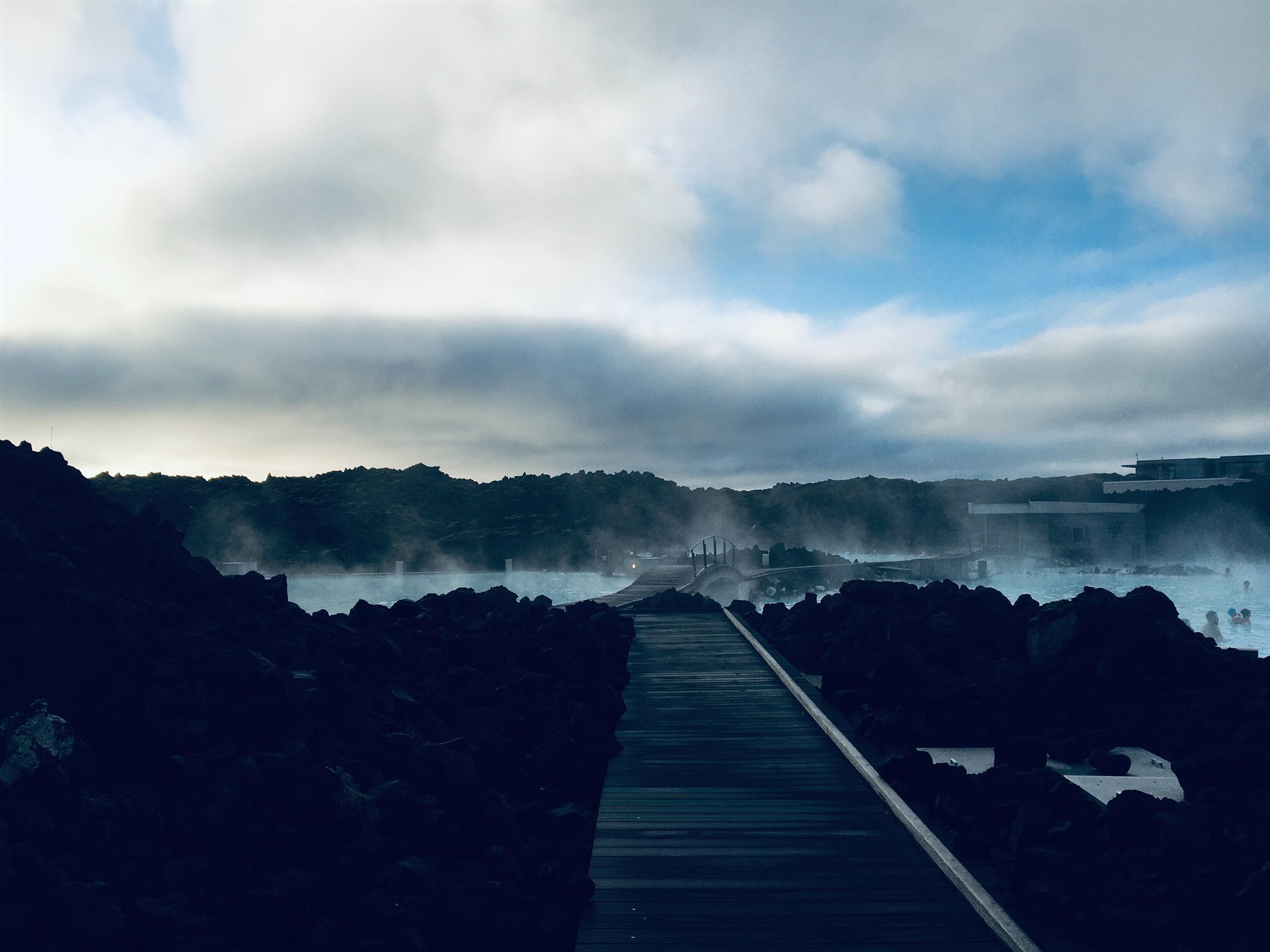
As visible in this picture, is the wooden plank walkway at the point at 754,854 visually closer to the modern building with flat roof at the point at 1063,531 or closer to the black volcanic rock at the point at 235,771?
the black volcanic rock at the point at 235,771

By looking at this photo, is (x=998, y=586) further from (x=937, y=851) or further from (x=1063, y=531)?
(x=937, y=851)

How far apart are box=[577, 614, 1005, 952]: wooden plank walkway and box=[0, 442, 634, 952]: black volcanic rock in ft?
0.90

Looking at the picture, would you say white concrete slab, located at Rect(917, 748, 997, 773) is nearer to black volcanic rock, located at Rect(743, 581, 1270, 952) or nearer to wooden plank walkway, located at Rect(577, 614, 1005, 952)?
black volcanic rock, located at Rect(743, 581, 1270, 952)

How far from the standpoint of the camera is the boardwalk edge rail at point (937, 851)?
426 centimetres

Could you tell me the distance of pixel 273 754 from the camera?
17.7ft

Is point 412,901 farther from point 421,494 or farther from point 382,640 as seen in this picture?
point 421,494

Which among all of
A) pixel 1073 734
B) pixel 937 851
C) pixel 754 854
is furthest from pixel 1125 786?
pixel 754 854

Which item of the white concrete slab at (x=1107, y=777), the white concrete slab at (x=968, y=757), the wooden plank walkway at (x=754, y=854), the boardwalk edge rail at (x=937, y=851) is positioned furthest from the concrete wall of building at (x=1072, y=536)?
the wooden plank walkway at (x=754, y=854)

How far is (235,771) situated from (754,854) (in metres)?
3.15

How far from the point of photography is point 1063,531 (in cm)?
6912

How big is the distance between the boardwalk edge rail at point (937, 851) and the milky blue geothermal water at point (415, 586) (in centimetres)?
4524

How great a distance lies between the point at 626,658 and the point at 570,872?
739cm

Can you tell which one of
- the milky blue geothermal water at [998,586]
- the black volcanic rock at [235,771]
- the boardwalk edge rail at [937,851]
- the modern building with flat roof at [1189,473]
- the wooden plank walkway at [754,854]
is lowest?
the milky blue geothermal water at [998,586]

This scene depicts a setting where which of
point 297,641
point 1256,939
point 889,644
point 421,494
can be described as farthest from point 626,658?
point 421,494
